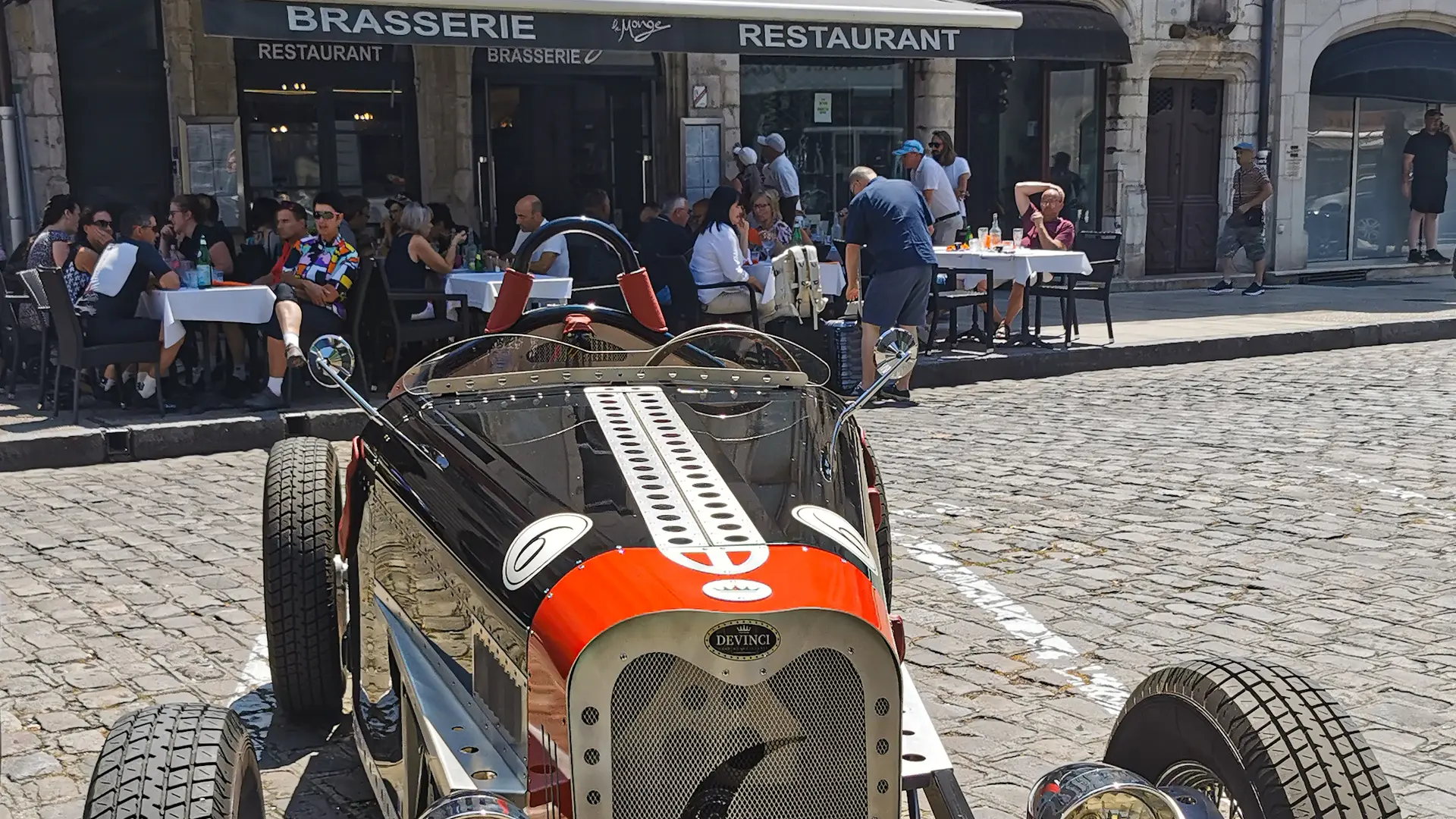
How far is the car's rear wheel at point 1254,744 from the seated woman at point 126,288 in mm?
7945

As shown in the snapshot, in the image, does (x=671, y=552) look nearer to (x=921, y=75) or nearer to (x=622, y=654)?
(x=622, y=654)

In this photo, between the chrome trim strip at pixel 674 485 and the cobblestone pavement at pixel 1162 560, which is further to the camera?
the cobblestone pavement at pixel 1162 560

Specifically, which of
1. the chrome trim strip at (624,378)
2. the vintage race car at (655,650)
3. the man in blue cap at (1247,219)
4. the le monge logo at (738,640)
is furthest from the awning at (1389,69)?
the le monge logo at (738,640)

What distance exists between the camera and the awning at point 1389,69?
62.5 ft

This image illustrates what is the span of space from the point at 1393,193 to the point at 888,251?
13246mm

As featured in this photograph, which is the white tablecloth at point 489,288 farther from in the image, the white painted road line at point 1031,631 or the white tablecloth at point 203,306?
the white painted road line at point 1031,631

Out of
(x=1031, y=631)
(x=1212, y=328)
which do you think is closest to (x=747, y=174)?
(x=1212, y=328)


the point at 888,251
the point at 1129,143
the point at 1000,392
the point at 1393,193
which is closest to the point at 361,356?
the point at 888,251

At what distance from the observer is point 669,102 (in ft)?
52.6

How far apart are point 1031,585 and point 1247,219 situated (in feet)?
42.7

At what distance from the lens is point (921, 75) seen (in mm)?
17234

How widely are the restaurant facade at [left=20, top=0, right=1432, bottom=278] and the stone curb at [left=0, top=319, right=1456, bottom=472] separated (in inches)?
105

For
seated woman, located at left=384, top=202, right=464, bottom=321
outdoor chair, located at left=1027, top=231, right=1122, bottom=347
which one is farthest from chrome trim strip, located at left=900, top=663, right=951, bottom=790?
outdoor chair, located at left=1027, top=231, right=1122, bottom=347

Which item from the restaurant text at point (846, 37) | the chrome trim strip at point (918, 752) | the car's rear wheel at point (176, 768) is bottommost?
the chrome trim strip at point (918, 752)
